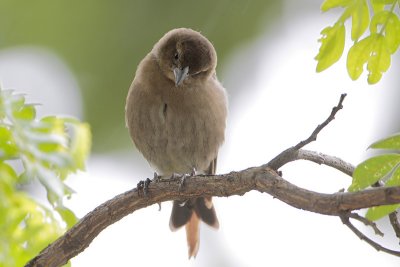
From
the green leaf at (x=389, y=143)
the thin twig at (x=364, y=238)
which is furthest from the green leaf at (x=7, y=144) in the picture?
the green leaf at (x=389, y=143)

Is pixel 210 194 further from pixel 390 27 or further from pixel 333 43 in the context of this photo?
pixel 390 27

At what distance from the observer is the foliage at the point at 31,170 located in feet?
9.78

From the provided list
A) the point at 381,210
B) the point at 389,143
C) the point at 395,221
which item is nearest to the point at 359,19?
the point at 389,143

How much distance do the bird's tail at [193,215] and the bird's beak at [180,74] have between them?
3.06 feet

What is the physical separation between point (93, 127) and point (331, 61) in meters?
5.34

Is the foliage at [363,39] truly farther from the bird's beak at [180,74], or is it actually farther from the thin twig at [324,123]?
the bird's beak at [180,74]

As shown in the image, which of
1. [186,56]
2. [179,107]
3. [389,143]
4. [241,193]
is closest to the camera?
[389,143]

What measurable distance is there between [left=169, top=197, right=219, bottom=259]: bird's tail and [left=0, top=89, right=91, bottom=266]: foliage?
2119mm

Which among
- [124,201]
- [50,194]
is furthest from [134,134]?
[50,194]

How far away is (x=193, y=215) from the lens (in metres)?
5.58

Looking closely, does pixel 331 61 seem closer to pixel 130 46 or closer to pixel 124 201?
pixel 124 201

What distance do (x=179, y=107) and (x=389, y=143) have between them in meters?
2.58

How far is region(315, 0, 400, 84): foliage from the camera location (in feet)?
8.64

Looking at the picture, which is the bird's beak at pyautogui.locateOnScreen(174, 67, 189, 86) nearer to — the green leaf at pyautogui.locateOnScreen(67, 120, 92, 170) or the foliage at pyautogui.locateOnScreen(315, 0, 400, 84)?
the green leaf at pyautogui.locateOnScreen(67, 120, 92, 170)
